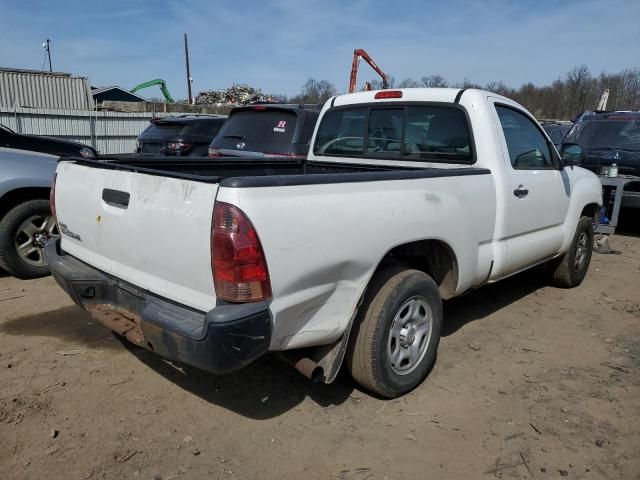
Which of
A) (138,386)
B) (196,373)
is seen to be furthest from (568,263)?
(138,386)

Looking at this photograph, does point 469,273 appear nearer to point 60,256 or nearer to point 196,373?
point 196,373

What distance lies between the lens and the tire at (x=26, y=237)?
504cm

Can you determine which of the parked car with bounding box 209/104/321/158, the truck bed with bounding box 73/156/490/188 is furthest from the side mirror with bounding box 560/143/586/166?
the parked car with bounding box 209/104/321/158

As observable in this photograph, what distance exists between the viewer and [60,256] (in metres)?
3.34

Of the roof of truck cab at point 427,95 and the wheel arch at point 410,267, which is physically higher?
the roof of truck cab at point 427,95

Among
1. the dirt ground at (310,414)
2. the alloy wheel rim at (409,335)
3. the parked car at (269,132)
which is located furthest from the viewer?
the parked car at (269,132)

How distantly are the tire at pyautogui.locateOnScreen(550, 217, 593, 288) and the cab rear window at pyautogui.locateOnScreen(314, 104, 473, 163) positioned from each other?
211cm

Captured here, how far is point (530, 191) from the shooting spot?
13.5ft

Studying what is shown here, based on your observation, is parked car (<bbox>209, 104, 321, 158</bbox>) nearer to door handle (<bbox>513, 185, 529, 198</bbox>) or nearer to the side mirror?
the side mirror

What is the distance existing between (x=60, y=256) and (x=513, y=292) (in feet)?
14.2

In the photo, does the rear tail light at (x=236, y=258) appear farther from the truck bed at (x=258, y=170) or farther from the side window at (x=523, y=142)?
the side window at (x=523, y=142)

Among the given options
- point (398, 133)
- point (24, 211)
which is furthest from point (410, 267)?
point (24, 211)

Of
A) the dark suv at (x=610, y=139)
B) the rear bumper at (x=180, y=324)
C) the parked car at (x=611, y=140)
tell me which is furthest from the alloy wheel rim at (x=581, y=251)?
the rear bumper at (x=180, y=324)

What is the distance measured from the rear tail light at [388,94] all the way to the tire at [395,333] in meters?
1.78
